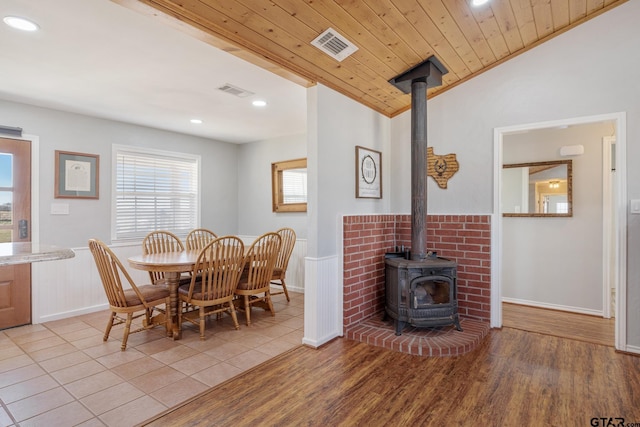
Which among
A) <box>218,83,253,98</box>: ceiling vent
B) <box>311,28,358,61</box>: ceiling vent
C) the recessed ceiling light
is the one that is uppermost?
<box>311,28,358,61</box>: ceiling vent

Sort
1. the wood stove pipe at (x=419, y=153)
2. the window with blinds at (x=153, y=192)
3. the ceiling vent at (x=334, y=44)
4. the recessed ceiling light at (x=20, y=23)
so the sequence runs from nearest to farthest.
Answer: the recessed ceiling light at (x=20, y=23) < the ceiling vent at (x=334, y=44) < the wood stove pipe at (x=419, y=153) < the window with blinds at (x=153, y=192)

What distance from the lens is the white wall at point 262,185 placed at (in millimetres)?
5121

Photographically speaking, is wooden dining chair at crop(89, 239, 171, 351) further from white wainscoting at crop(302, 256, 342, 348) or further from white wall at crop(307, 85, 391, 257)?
white wall at crop(307, 85, 391, 257)

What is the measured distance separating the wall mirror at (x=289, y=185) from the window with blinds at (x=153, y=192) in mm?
1166

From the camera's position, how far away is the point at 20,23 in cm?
211

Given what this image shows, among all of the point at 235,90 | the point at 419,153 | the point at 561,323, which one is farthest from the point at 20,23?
the point at 561,323

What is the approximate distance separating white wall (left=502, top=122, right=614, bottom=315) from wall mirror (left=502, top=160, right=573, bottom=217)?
7 cm

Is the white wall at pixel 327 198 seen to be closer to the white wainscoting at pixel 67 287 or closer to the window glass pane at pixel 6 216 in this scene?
the white wainscoting at pixel 67 287

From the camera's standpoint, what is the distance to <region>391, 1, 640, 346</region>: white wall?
275cm

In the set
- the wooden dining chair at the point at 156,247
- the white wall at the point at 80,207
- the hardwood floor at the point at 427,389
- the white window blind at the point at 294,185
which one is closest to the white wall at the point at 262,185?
the white wall at the point at 80,207

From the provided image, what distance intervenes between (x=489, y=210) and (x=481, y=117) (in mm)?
903

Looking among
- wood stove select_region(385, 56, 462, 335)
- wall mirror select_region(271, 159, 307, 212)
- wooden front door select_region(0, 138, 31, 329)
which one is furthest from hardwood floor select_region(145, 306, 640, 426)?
wooden front door select_region(0, 138, 31, 329)

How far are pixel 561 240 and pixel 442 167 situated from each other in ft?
5.50

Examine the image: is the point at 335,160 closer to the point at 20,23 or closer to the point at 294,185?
the point at 294,185
